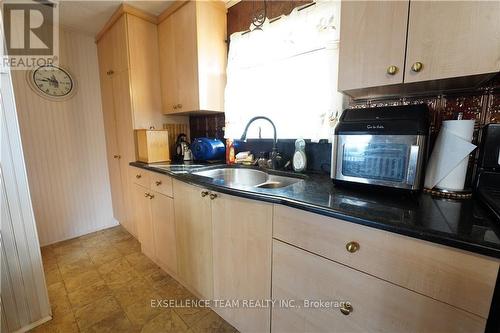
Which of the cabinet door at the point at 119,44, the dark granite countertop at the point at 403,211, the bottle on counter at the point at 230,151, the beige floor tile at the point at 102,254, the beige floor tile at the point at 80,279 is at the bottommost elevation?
the beige floor tile at the point at 102,254

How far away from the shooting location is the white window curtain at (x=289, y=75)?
1269 millimetres

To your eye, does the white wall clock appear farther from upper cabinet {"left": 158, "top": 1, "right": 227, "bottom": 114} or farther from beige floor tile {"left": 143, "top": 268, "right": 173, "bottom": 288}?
beige floor tile {"left": 143, "top": 268, "right": 173, "bottom": 288}

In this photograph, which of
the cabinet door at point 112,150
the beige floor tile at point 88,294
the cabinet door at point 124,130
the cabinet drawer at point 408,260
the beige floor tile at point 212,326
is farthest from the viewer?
the cabinet door at point 112,150

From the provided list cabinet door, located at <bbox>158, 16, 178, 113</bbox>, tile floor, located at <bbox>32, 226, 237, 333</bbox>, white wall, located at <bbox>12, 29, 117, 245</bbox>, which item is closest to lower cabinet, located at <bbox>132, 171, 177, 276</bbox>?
tile floor, located at <bbox>32, 226, 237, 333</bbox>

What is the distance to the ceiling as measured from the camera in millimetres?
1717

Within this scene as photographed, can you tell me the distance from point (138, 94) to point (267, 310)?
1.96 meters

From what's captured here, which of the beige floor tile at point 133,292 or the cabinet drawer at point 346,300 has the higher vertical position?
the cabinet drawer at point 346,300

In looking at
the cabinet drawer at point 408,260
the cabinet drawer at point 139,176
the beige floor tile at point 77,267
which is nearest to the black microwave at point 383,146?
the cabinet drawer at point 408,260

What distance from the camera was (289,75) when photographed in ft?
4.83

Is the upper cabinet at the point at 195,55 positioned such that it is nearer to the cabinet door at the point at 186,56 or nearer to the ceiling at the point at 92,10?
the cabinet door at the point at 186,56

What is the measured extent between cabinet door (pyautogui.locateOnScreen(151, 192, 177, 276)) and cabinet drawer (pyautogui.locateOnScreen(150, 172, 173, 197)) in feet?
0.13

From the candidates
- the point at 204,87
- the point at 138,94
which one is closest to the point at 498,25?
the point at 204,87

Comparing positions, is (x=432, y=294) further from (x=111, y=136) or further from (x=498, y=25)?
(x=111, y=136)

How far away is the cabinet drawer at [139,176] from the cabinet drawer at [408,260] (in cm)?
136
